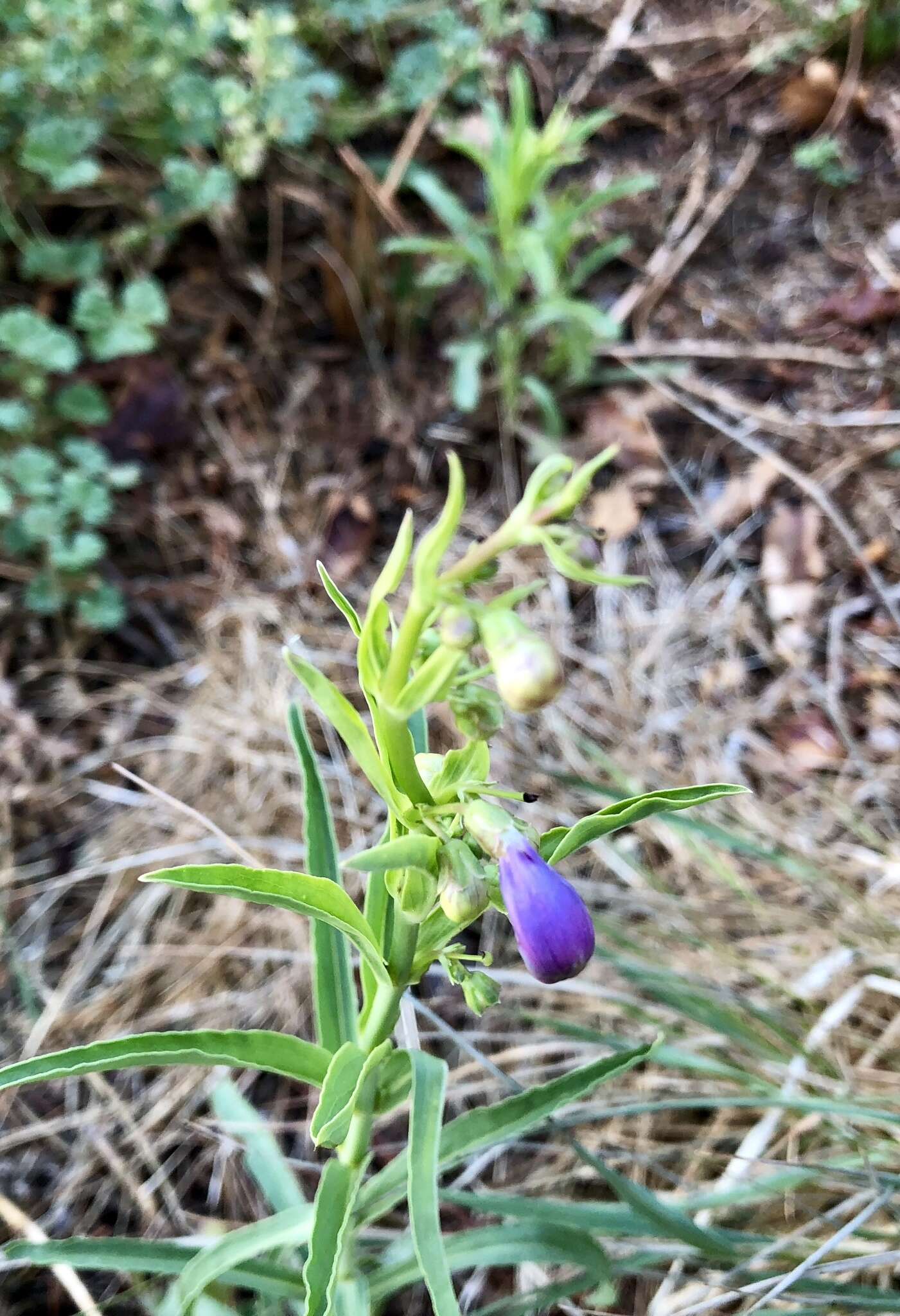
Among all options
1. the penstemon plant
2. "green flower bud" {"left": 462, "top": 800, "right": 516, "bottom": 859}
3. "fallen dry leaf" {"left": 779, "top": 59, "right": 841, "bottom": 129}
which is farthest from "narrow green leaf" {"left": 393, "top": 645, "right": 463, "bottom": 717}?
"fallen dry leaf" {"left": 779, "top": 59, "right": 841, "bottom": 129}

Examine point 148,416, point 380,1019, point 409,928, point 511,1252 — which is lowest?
point 511,1252

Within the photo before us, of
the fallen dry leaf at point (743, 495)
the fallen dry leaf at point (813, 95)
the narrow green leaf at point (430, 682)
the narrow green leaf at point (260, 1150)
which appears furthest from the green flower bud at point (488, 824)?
the fallen dry leaf at point (813, 95)

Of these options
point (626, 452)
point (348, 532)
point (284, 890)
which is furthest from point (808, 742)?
point (284, 890)

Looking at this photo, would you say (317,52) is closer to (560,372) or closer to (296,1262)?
(560,372)

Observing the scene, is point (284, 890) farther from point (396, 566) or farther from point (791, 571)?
point (791, 571)

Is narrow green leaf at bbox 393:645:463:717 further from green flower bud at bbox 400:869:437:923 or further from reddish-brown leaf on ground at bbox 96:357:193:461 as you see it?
reddish-brown leaf on ground at bbox 96:357:193:461

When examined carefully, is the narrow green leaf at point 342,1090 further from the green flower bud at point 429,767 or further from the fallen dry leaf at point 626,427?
the fallen dry leaf at point 626,427

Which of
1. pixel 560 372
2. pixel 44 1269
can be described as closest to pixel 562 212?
pixel 560 372
